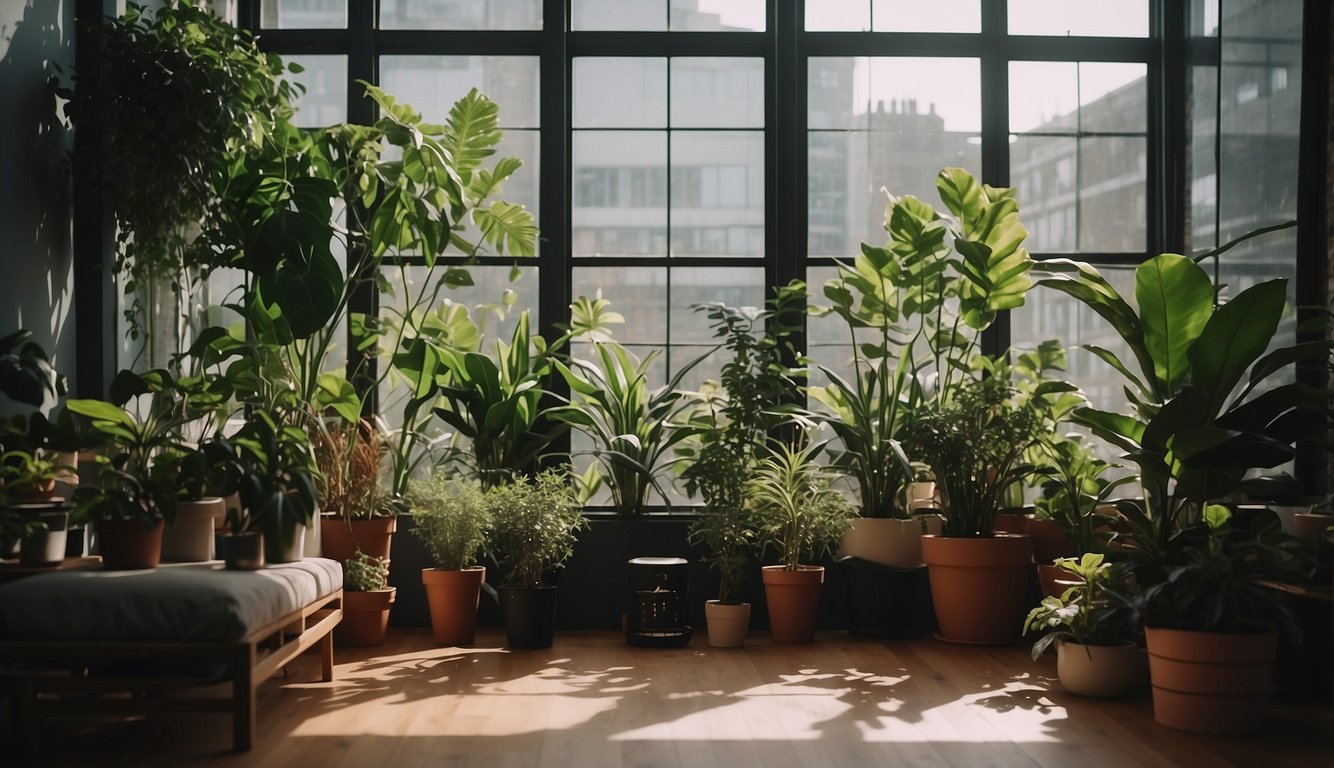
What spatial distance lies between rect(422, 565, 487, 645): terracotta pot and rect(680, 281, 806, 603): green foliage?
0.96 meters

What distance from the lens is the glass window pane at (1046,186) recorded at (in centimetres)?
571

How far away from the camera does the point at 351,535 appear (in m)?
4.86

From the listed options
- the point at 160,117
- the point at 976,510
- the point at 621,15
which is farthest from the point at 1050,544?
the point at 160,117

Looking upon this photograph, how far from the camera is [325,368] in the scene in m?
5.55

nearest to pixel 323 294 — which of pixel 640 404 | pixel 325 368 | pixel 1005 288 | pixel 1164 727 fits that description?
pixel 325 368

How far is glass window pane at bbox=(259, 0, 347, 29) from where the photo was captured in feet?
18.5

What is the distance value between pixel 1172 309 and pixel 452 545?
2.91 meters

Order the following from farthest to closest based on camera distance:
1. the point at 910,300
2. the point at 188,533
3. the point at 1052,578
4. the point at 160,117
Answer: the point at 910,300, the point at 1052,578, the point at 160,117, the point at 188,533

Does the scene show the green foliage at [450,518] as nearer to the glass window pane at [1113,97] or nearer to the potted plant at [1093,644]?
the potted plant at [1093,644]

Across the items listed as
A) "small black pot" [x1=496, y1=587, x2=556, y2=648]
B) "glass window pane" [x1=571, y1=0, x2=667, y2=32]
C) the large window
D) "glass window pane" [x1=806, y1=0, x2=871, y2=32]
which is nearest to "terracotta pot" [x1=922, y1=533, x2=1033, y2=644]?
the large window

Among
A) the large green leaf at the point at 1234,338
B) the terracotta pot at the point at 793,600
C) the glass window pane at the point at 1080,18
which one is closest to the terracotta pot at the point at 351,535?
the terracotta pot at the point at 793,600

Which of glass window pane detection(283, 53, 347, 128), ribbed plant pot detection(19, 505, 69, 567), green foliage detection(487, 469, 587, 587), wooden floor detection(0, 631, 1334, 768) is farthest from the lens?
glass window pane detection(283, 53, 347, 128)

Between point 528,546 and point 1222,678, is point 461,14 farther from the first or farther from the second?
point 1222,678

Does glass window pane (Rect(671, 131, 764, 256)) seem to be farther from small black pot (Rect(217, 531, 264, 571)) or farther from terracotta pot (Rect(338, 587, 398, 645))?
small black pot (Rect(217, 531, 264, 571))
